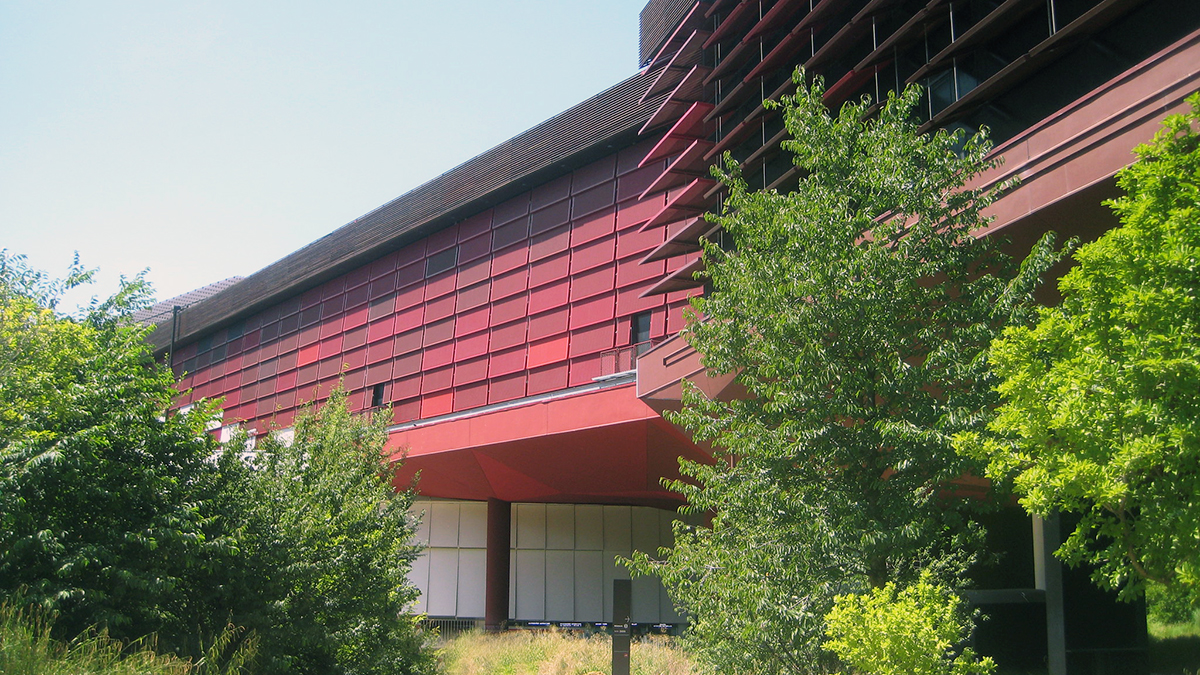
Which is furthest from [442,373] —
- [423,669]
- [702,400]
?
[702,400]

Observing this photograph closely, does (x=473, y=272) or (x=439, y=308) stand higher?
(x=473, y=272)

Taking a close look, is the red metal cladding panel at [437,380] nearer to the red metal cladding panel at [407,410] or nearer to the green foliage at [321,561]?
the red metal cladding panel at [407,410]

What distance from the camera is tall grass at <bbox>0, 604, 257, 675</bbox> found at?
967 centimetres

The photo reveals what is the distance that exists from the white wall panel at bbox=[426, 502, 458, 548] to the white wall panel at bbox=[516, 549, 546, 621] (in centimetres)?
345

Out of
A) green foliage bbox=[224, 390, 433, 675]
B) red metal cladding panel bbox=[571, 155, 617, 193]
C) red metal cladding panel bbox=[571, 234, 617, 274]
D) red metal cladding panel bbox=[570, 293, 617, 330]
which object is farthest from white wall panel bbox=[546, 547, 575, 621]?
green foliage bbox=[224, 390, 433, 675]

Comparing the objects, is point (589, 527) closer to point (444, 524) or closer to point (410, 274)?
point (444, 524)

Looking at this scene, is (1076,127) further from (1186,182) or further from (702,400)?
(702,400)

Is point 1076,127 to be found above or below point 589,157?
below

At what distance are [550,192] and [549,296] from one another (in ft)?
14.2

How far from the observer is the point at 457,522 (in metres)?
43.2

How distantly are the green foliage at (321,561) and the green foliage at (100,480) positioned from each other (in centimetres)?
81

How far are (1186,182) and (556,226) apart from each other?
1215 inches

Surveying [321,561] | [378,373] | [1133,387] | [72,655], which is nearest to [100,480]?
[72,655]

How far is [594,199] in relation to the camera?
119 feet
